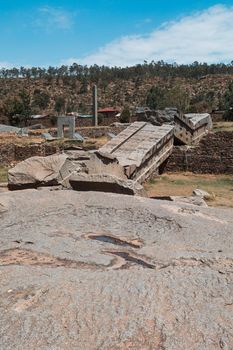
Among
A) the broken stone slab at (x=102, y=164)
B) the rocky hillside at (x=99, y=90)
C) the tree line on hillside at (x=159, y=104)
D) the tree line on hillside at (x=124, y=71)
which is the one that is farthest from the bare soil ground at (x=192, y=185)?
the tree line on hillside at (x=124, y=71)

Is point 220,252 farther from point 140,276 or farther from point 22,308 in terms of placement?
point 22,308

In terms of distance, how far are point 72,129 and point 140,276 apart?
21585 millimetres

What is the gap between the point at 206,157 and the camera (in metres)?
15.4

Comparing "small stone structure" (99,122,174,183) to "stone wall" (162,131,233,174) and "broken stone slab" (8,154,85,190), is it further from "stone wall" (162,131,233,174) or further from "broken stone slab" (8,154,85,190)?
"broken stone slab" (8,154,85,190)

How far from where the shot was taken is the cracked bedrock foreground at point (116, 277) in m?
3.18

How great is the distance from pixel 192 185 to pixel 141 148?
1875 millimetres

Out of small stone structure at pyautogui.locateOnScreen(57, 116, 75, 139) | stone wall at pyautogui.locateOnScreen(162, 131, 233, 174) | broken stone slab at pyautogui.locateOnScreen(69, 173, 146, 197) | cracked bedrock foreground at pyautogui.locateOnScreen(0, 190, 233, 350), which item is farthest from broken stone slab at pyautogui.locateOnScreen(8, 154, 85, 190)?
small stone structure at pyautogui.locateOnScreen(57, 116, 75, 139)

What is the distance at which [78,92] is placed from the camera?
265ft

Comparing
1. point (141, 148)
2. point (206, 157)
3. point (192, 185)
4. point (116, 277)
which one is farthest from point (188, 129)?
point (116, 277)

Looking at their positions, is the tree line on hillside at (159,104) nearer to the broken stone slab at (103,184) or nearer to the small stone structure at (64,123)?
the small stone structure at (64,123)

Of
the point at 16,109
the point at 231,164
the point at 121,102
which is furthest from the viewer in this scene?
the point at 121,102

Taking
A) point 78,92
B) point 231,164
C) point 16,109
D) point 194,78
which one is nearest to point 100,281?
point 231,164

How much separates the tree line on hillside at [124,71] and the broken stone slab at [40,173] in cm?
7669

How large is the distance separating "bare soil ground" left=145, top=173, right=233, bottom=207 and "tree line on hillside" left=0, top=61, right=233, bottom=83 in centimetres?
7196
